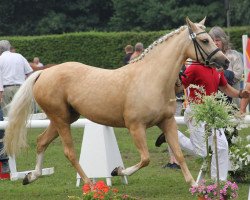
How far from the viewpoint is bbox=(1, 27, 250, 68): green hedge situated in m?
34.7

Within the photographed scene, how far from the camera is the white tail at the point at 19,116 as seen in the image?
10898 millimetres

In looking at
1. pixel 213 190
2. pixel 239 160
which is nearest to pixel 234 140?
pixel 239 160

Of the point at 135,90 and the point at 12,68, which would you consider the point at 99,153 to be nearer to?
the point at 135,90

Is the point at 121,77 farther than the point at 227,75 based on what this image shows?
No

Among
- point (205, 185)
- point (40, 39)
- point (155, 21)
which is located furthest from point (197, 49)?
point (155, 21)

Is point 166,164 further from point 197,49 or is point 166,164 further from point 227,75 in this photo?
point 197,49

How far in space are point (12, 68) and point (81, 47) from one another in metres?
19.8

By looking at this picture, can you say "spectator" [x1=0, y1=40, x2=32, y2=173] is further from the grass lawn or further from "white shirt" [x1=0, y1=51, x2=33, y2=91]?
the grass lawn

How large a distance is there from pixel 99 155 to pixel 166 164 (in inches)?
90.1

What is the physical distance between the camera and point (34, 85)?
10797 mm

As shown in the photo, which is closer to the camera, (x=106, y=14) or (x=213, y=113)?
(x=213, y=113)

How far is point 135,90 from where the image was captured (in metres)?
9.98

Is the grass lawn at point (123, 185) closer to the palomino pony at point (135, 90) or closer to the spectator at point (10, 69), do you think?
the palomino pony at point (135, 90)

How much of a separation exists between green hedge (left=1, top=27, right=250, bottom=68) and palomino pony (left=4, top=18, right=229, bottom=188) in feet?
78.0
